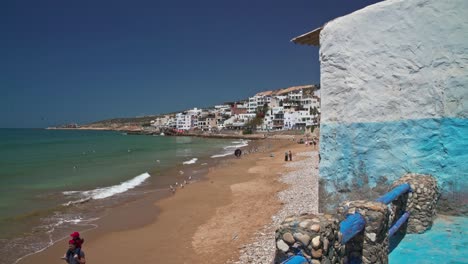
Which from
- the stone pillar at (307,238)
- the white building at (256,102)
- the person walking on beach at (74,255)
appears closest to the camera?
the stone pillar at (307,238)

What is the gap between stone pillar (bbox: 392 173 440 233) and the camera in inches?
192

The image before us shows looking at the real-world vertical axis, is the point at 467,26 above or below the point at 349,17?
below

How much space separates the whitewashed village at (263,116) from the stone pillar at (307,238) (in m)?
75.0

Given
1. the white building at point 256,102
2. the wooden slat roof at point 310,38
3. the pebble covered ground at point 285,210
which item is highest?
the white building at point 256,102

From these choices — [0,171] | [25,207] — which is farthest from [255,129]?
[25,207]

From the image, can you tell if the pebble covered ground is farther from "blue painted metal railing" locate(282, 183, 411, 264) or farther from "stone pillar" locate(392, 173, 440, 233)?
"blue painted metal railing" locate(282, 183, 411, 264)

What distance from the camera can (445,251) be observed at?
4.38 metres

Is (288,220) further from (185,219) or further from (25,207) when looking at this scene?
(25,207)

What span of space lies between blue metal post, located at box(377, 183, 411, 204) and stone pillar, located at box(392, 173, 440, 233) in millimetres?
140

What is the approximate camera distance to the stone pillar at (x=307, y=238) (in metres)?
2.75

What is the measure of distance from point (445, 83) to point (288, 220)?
3.64 metres

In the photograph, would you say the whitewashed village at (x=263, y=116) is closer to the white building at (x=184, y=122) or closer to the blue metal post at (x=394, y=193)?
the white building at (x=184, y=122)

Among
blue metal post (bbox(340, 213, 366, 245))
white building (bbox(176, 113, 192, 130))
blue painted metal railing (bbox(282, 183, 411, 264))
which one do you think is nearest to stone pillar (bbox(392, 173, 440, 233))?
Result: blue painted metal railing (bbox(282, 183, 411, 264))

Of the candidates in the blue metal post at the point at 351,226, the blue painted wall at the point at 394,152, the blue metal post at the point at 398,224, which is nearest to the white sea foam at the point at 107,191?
the blue painted wall at the point at 394,152
